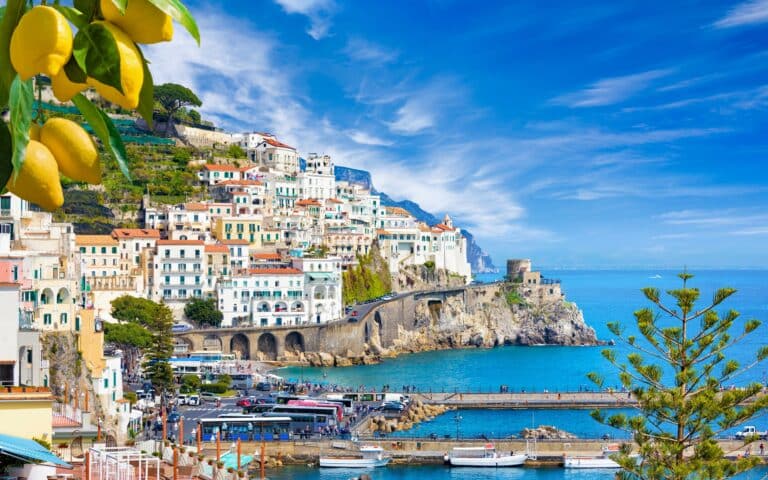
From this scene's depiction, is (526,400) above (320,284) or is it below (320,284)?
below

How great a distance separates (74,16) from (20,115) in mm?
102

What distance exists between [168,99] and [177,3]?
262 ft

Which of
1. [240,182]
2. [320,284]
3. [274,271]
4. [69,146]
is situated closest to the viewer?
[69,146]

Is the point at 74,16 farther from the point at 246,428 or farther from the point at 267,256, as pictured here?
the point at 267,256

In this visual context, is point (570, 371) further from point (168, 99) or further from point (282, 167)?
point (168, 99)

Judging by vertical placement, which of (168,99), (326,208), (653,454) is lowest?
(653,454)

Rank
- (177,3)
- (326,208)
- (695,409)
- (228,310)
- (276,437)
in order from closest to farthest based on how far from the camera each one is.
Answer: (177,3) → (695,409) → (276,437) → (228,310) → (326,208)

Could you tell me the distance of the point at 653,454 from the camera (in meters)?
12.2

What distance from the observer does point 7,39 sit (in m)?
0.77

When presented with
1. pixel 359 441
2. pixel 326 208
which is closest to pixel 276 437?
pixel 359 441

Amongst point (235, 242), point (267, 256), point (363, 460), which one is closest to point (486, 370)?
point (267, 256)

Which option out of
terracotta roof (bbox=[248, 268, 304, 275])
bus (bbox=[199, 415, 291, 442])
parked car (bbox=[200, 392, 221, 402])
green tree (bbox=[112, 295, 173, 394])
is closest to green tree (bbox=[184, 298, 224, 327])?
terracotta roof (bbox=[248, 268, 304, 275])

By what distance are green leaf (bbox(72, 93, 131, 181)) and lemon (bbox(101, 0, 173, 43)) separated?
90 millimetres

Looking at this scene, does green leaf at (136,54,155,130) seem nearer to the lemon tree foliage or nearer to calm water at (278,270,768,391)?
the lemon tree foliage
